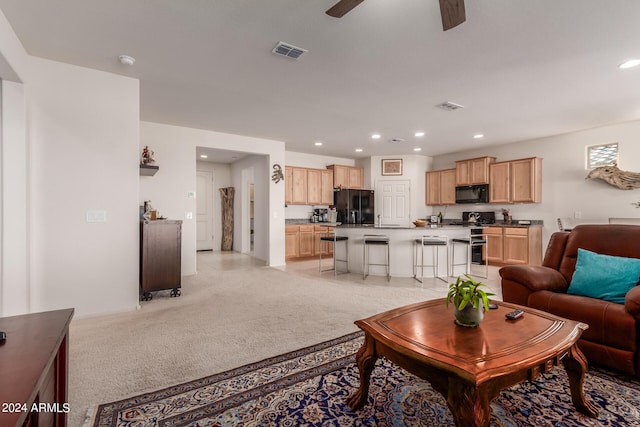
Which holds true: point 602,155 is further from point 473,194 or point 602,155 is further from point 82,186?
point 82,186

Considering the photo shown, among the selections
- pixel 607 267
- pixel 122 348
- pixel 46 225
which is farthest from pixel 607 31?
pixel 46 225

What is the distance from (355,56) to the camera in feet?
9.78

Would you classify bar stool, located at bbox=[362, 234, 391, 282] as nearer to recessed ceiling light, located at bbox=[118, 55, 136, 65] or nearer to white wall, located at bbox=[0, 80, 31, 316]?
recessed ceiling light, located at bbox=[118, 55, 136, 65]

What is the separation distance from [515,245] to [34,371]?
7.35m

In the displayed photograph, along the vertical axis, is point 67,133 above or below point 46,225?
above

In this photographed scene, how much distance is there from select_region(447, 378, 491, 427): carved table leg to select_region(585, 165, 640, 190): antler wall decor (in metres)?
6.05

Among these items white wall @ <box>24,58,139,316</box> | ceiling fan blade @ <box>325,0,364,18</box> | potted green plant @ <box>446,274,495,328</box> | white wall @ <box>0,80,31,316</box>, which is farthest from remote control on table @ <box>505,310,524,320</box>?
white wall @ <box>0,80,31,316</box>

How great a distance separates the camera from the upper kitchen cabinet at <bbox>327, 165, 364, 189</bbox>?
26.8 feet

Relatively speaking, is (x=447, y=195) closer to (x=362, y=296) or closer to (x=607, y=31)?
(x=362, y=296)

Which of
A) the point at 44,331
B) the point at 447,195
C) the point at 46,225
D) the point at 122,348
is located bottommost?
the point at 122,348

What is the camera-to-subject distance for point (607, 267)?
2.45 m

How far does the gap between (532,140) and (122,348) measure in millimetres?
7844

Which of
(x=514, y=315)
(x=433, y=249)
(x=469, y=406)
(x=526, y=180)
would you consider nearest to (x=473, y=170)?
(x=526, y=180)

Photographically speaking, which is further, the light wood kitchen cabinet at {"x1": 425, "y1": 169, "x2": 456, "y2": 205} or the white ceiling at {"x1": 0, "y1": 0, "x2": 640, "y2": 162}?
the light wood kitchen cabinet at {"x1": 425, "y1": 169, "x2": 456, "y2": 205}
